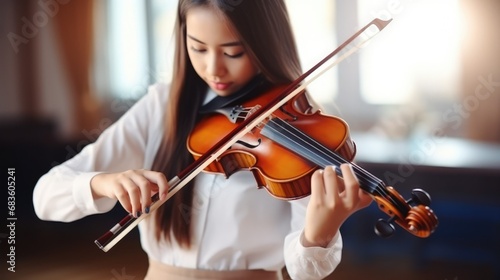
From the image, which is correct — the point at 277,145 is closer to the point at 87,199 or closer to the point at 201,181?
the point at 201,181

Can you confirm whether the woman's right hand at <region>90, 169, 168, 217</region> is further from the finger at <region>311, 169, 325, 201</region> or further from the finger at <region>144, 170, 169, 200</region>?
the finger at <region>311, 169, 325, 201</region>

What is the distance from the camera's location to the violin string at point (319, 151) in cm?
87

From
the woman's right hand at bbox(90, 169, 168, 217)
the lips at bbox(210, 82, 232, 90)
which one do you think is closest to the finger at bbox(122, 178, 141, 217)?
the woman's right hand at bbox(90, 169, 168, 217)

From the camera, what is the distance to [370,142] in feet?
3.51

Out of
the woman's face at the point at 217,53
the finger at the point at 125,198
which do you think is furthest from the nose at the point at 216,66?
the finger at the point at 125,198

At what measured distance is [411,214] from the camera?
0.83 m

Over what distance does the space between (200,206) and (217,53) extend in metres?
0.28

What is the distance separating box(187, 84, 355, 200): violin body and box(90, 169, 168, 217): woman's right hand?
9 cm

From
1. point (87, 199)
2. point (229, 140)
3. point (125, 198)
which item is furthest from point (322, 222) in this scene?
point (87, 199)

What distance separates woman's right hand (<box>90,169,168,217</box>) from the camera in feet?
3.21

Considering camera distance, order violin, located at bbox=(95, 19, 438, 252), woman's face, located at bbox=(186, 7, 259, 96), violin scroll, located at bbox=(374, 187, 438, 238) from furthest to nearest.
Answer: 1. woman's face, located at bbox=(186, 7, 259, 96)
2. violin, located at bbox=(95, 19, 438, 252)
3. violin scroll, located at bbox=(374, 187, 438, 238)

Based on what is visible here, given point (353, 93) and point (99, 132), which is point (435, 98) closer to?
point (353, 93)

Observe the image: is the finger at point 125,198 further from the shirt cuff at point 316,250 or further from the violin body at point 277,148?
the shirt cuff at point 316,250

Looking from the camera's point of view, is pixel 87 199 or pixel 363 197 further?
pixel 87 199
